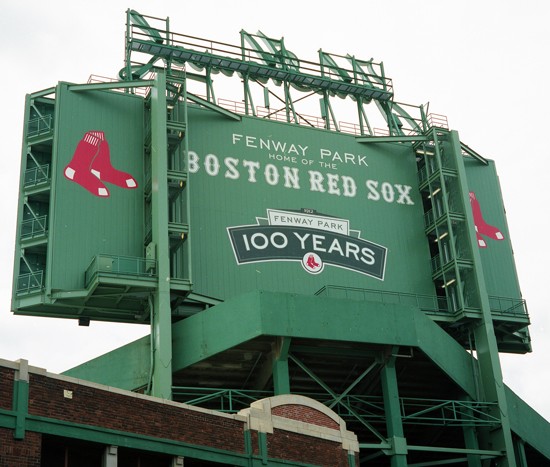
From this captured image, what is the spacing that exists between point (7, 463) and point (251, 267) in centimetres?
2523

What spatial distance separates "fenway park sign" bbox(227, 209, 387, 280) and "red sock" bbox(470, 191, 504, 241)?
23.1 feet

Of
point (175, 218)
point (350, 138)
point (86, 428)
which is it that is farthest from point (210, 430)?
point (350, 138)

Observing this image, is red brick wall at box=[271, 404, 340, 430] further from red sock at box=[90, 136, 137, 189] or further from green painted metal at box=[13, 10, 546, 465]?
red sock at box=[90, 136, 137, 189]

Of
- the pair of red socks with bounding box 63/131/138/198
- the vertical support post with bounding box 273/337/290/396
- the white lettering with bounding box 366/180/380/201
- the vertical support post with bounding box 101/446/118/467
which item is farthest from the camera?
the white lettering with bounding box 366/180/380/201

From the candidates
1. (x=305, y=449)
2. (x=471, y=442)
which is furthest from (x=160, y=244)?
(x=471, y=442)

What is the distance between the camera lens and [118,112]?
48656 mm

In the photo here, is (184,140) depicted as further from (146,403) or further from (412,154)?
(146,403)

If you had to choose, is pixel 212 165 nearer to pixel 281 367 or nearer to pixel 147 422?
pixel 281 367

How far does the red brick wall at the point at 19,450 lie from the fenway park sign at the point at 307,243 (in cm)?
2417

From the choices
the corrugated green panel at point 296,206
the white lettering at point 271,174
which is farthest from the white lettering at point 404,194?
the white lettering at point 271,174

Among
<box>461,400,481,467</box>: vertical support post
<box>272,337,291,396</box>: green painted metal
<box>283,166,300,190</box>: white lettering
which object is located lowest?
<box>461,400,481,467</box>: vertical support post

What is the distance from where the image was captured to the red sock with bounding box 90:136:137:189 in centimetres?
4641

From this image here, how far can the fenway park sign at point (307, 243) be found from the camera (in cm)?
4819

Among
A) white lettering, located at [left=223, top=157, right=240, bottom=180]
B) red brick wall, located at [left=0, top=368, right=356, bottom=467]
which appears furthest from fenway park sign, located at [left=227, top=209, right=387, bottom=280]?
red brick wall, located at [left=0, top=368, right=356, bottom=467]
